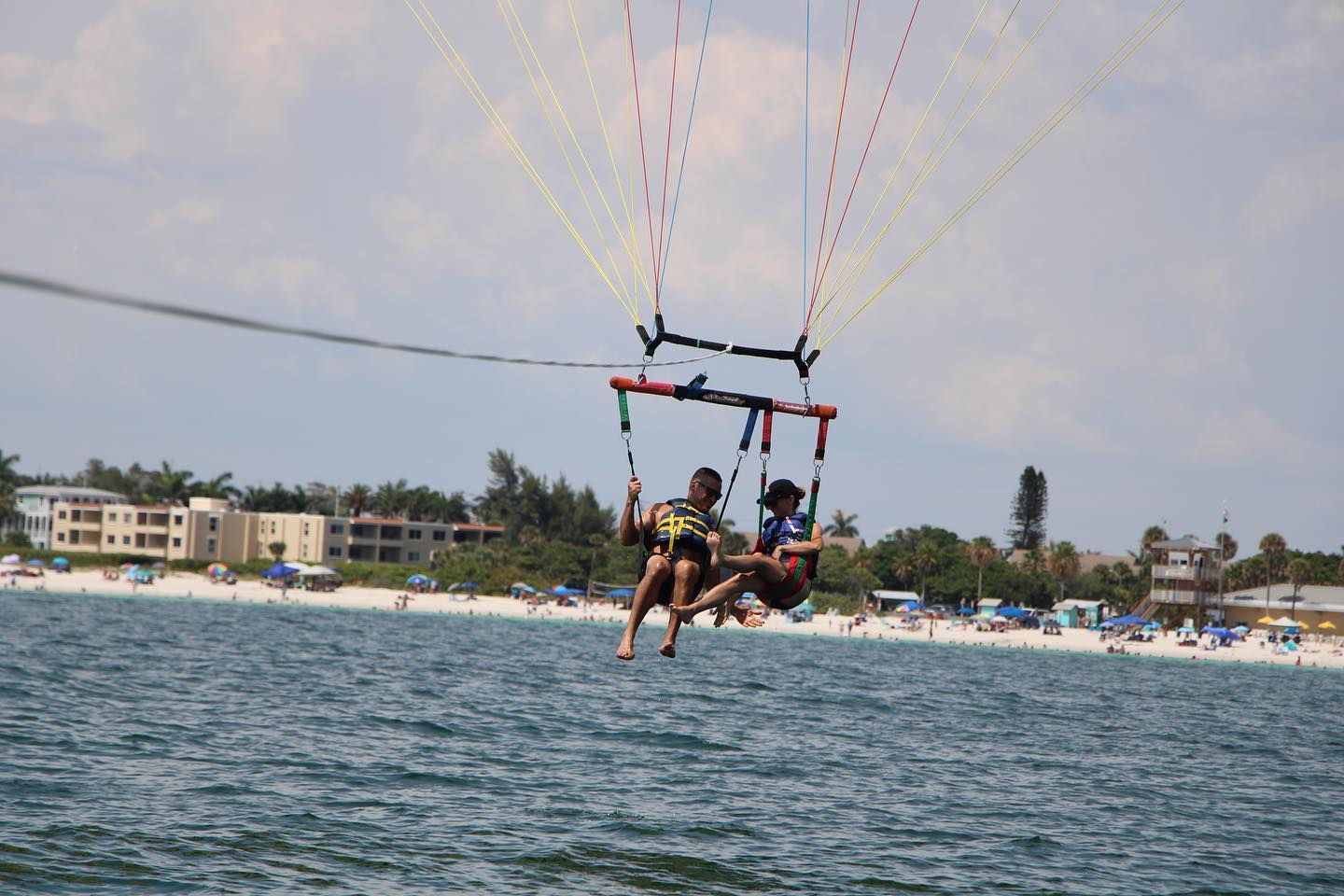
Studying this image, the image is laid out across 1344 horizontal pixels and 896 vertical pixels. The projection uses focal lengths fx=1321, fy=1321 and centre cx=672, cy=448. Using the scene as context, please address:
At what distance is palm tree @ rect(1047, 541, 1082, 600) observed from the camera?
142 meters

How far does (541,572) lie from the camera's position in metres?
143

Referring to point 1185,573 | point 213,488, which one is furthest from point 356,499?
point 1185,573

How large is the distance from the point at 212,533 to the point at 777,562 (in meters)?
139

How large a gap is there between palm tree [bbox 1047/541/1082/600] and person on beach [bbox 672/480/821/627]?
132 m

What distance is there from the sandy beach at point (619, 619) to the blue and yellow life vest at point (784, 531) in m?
92.8

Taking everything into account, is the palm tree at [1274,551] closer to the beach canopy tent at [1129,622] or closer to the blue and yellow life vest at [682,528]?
the beach canopy tent at [1129,622]

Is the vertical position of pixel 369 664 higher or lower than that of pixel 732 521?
lower

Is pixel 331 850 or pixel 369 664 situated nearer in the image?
pixel 331 850

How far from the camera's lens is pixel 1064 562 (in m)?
142

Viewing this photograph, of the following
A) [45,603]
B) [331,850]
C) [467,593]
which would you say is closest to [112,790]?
[331,850]

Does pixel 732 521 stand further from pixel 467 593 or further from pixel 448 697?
pixel 448 697

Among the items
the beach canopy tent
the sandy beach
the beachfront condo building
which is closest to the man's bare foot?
the sandy beach

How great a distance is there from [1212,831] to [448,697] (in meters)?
34.1

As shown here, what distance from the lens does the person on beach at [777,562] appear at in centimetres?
1539
